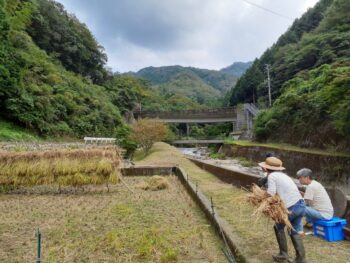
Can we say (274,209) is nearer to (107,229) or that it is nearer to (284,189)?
(284,189)

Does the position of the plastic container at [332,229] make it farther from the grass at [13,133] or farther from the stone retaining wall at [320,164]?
the grass at [13,133]

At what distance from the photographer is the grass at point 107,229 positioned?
4.30 meters

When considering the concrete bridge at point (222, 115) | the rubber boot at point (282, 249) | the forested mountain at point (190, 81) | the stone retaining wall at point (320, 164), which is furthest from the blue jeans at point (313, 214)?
the forested mountain at point (190, 81)

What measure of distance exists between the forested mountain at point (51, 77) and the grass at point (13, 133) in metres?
0.58

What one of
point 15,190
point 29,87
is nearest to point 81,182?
point 15,190

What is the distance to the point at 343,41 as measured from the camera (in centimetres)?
3406

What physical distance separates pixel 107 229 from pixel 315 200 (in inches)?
141

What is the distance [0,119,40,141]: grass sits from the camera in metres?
17.2

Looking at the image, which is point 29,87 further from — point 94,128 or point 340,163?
point 340,163

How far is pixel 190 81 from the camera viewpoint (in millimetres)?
128875

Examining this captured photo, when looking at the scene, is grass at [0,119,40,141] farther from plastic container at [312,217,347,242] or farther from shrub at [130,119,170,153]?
plastic container at [312,217,347,242]

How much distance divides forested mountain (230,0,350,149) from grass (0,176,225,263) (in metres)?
11.0

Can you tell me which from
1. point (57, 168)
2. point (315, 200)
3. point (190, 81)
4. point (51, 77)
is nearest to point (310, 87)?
point (57, 168)

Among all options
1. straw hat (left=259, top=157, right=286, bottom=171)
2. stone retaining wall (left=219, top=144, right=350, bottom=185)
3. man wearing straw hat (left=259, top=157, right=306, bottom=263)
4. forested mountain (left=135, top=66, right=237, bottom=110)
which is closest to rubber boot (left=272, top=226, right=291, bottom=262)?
man wearing straw hat (left=259, top=157, right=306, bottom=263)
